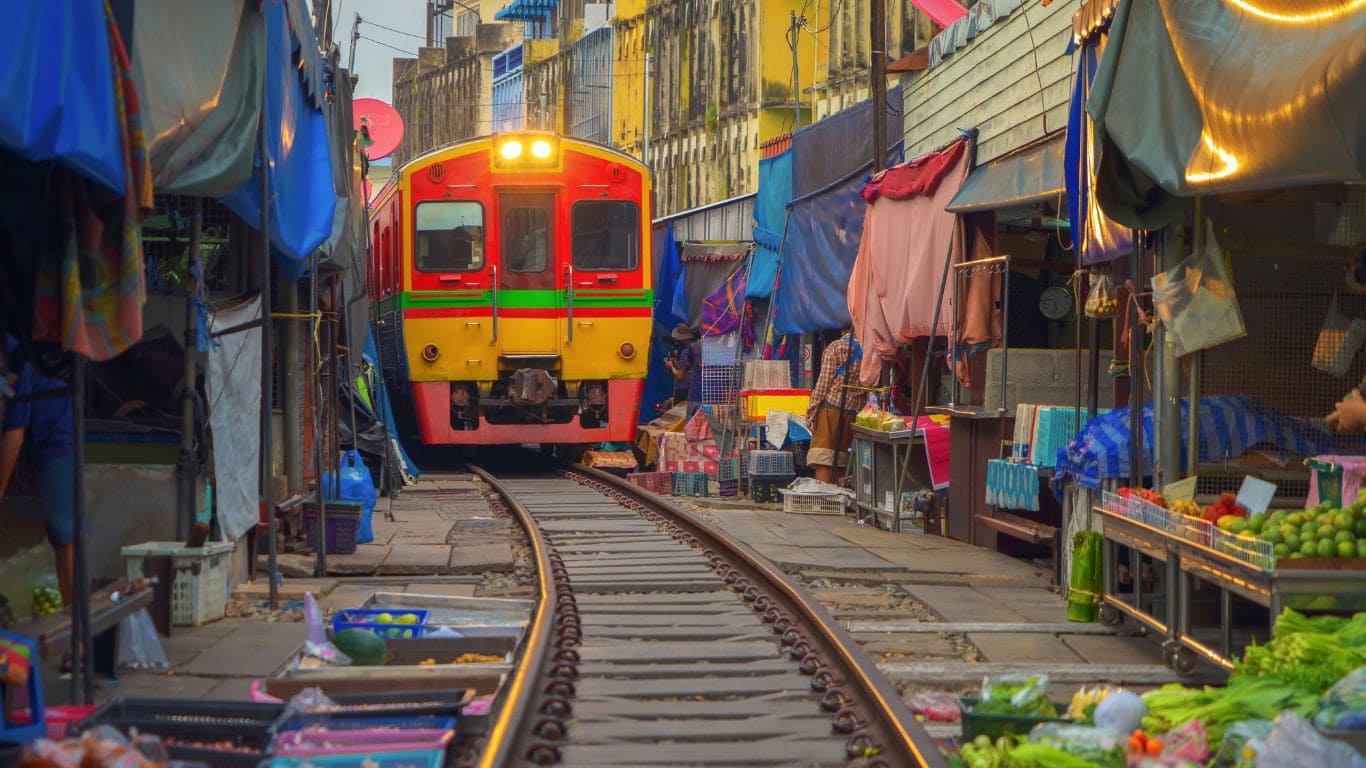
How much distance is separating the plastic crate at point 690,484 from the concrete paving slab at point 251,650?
890cm

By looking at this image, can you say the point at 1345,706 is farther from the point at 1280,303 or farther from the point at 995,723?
the point at 1280,303

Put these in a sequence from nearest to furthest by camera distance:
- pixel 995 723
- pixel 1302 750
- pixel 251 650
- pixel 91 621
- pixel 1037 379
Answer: pixel 1302 750 < pixel 995 723 < pixel 91 621 < pixel 251 650 < pixel 1037 379

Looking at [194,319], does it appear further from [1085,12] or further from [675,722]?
[1085,12]

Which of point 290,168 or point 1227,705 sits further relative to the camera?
point 290,168

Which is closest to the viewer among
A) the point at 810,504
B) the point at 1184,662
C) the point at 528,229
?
the point at 1184,662

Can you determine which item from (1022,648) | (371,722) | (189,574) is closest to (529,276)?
(189,574)

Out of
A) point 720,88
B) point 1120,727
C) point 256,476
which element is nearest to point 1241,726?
point 1120,727

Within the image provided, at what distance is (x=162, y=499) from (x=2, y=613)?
2513 mm

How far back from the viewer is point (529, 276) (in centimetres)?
1692

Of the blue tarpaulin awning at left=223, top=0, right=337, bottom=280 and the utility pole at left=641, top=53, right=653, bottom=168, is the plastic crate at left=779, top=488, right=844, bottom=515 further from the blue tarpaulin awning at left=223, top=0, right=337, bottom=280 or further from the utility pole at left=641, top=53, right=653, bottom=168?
the utility pole at left=641, top=53, right=653, bottom=168

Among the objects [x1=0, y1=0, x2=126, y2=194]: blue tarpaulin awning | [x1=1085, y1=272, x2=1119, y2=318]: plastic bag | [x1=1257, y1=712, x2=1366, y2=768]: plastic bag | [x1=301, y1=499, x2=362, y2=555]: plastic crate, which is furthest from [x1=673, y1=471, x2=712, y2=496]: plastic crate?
[x1=1257, y1=712, x2=1366, y2=768]: plastic bag

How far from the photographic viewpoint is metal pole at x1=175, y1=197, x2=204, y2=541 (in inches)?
298

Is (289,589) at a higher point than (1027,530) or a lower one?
lower

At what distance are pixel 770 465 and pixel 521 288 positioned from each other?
3286 mm
